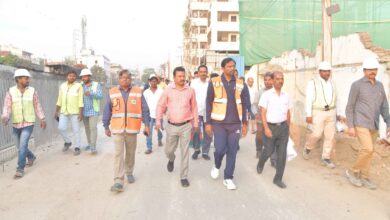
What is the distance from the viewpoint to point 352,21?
32.3ft

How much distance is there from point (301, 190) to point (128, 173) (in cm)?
259

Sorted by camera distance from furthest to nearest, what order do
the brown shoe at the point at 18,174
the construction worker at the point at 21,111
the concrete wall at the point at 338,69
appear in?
the concrete wall at the point at 338,69 < the construction worker at the point at 21,111 < the brown shoe at the point at 18,174

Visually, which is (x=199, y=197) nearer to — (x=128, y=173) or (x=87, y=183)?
(x=128, y=173)

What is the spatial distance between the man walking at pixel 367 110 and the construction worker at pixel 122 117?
316 centimetres

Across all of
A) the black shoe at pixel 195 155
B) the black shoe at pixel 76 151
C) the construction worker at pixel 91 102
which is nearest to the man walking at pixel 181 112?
the black shoe at pixel 195 155

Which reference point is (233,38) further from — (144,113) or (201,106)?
(144,113)

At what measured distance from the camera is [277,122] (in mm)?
5121

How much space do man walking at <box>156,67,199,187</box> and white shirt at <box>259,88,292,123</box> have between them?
1098mm

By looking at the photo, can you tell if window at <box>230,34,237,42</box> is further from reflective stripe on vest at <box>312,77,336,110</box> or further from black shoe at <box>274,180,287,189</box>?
black shoe at <box>274,180,287,189</box>

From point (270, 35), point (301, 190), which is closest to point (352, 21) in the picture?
point (270, 35)

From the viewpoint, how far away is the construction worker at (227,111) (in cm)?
492

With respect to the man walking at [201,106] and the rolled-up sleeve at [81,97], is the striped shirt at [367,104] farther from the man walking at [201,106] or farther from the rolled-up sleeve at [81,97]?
the rolled-up sleeve at [81,97]

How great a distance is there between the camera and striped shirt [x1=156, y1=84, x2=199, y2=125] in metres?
5.14

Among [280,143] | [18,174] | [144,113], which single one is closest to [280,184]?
[280,143]
